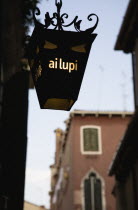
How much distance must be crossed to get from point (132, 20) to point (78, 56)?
31.9 feet

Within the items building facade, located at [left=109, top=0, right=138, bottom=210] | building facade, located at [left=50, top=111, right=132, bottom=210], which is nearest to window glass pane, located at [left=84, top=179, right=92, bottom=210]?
building facade, located at [left=50, top=111, right=132, bottom=210]

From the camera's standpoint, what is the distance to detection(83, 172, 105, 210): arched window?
28084mm

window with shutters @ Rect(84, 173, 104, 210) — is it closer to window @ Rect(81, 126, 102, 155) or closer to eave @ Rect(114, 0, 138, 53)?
window @ Rect(81, 126, 102, 155)

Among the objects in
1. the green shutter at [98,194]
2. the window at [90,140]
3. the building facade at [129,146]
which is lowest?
the green shutter at [98,194]

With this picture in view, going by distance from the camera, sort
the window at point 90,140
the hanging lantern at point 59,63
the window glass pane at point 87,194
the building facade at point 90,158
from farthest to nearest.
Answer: the window at point 90,140
the building facade at point 90,158
the window glass pane at point 87,194
the hanging lantern at point 59,63

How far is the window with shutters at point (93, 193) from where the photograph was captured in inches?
1105

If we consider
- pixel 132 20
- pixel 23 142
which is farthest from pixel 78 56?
pixel 132 20

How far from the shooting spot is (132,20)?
14.5 metres

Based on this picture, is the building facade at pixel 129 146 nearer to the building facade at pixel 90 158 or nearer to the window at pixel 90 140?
the building facade at pixel 90 158

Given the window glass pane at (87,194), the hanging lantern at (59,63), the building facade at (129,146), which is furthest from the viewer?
the window glass pane at (87,194)

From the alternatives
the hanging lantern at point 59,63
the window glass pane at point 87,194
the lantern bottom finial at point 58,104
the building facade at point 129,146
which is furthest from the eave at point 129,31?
the window glass pane at point 87,194

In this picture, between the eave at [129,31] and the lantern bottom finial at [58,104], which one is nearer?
the lantern bottom finial at [58,104]

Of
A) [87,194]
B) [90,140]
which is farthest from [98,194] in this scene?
[90,140]

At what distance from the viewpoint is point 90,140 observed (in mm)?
30125
